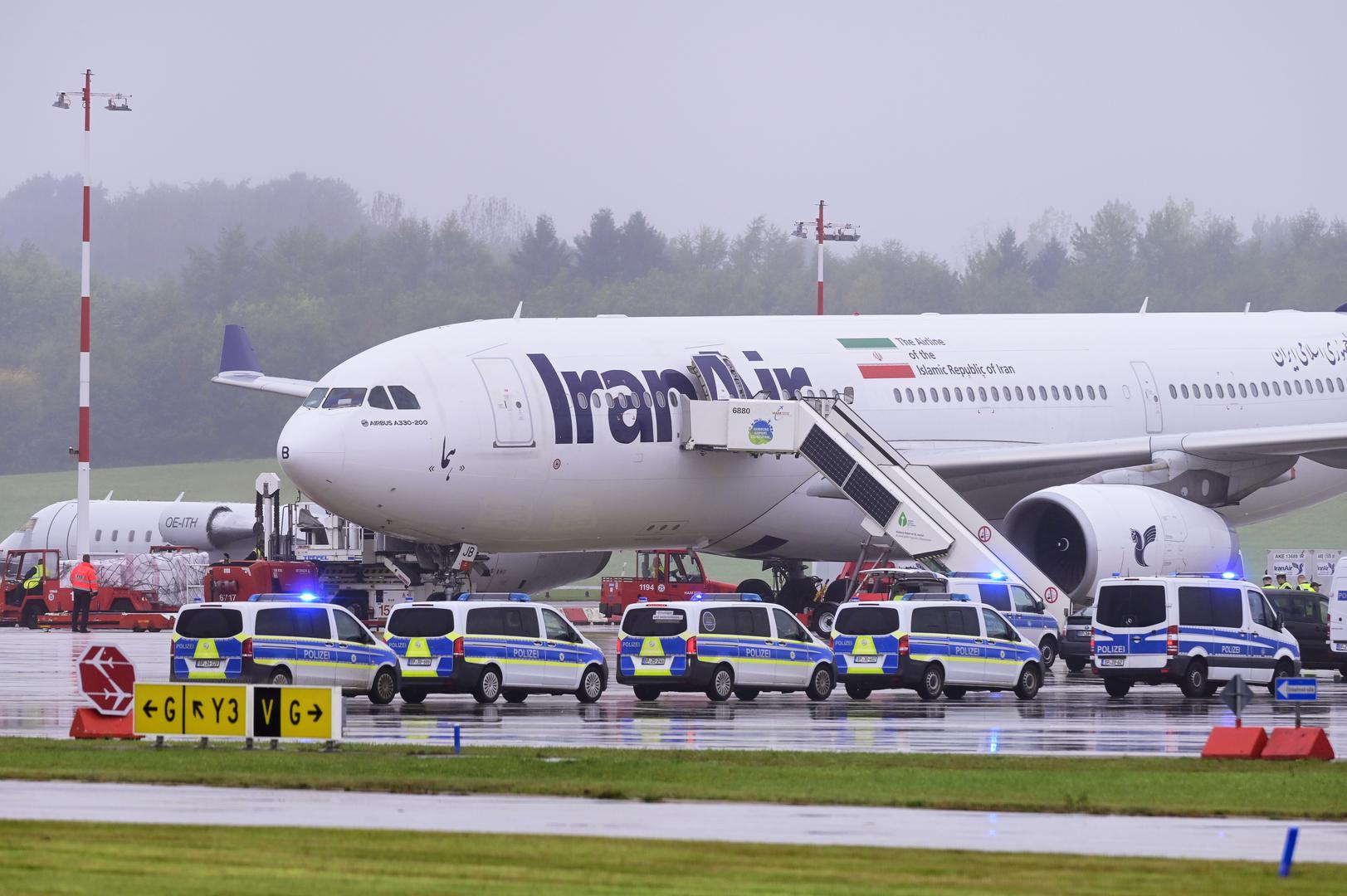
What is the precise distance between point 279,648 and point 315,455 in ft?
19.5

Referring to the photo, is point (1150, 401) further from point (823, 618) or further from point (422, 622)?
point (422, 622)

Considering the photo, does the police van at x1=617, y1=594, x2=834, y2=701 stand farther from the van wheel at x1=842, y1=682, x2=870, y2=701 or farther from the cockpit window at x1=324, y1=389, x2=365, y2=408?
the cockpit window at x1=324, y1=389, x2=365, y2=408

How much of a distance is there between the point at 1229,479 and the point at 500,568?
40.6ft

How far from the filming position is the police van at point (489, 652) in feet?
91.2

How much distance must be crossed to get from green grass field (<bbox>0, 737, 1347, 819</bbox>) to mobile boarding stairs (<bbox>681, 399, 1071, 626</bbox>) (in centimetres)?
1432

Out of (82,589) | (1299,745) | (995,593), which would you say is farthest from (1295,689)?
(82,589)

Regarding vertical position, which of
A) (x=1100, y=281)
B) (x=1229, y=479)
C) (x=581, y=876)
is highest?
(x=1100, y=281)

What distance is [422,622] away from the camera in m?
28.1

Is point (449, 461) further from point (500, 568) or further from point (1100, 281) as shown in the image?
point (1100, 281)

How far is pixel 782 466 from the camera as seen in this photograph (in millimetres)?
36969

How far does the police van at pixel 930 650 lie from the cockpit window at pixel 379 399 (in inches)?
309

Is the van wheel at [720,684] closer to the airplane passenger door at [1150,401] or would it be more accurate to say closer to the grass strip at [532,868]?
the grass strip at [532,868]

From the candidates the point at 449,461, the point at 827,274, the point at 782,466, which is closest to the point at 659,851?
the point at 449,461

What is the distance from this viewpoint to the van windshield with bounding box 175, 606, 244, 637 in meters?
27.6
